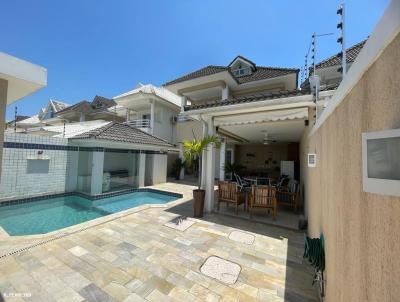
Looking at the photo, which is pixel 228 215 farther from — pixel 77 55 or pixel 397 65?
pixel 77 55

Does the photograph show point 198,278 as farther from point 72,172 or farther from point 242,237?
point 72,172

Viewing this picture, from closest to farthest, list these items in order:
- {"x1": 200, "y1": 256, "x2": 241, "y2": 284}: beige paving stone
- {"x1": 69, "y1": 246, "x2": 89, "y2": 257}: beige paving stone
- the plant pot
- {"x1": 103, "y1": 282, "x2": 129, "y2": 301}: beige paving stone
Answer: {"x1": 103, "y1": 282, "x2": 129, "y2": 301}: beige paving stone < {"x1": 200, "y1": 256, "x2": 241, "y2": 284}: beige paving stone < {"x1": 69, "y1": 246, "x2": 89, "y2": 257}: beige paving stone < the plant pot

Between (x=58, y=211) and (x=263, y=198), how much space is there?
33.2 ft

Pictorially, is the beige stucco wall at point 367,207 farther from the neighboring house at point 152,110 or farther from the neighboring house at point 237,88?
the neighboring house at point 152,110

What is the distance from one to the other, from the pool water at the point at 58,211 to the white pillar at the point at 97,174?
75 centimetres

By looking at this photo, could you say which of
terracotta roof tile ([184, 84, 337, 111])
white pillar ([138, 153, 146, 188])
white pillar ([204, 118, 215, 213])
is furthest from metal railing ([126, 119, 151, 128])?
terracotta roof tile ([184, 84, 337, 111])

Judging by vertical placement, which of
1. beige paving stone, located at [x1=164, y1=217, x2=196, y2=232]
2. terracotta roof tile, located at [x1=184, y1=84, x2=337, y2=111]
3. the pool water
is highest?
terracotta roof tile, located at [x1=184, y1=84, x2=337, y2=111]

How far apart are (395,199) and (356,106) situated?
0.99m

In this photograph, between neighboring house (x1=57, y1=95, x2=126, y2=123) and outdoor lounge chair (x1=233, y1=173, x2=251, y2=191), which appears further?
neighboring house (x1=57, y1=95, x2=126, y2=123)

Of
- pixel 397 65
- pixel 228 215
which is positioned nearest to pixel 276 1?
pixel 397 65

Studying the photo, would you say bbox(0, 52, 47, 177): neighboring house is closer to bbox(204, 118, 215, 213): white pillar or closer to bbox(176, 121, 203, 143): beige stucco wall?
bbox(204, 118, 215, 213): white pillar

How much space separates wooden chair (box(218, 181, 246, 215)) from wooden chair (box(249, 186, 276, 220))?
702 mm

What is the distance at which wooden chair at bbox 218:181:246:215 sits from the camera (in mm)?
7882

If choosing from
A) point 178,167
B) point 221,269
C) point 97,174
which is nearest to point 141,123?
point 178,167
